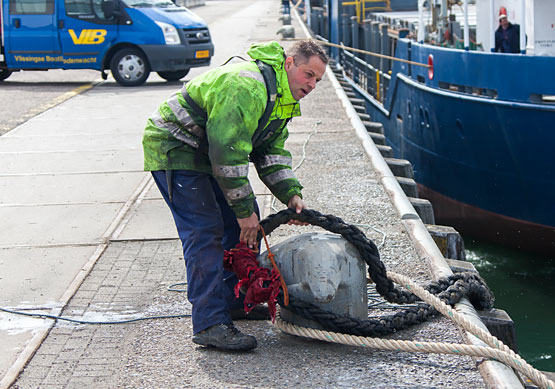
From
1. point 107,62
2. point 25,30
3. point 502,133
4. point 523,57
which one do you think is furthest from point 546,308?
point 25,30

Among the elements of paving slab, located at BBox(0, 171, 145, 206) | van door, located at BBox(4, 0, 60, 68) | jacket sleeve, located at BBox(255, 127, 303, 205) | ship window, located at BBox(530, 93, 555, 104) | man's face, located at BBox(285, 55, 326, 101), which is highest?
van door, located at BBox(4, 0, 60, 68)

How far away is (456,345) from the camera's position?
12.1 ft

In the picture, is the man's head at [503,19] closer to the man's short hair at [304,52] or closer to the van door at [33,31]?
the man's short hair at [304,52]

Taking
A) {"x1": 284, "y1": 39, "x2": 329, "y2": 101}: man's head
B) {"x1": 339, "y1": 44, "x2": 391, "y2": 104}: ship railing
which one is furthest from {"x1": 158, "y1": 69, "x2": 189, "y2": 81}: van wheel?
{"x1": 284, "y1": 39, "x2": 329, "y2": 101}: man's head

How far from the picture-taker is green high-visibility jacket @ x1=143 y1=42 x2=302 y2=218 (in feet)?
12.0

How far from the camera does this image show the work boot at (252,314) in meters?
4.41

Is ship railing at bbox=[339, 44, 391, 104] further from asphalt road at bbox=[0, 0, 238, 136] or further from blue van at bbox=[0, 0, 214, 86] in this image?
blue van at bbox=[0, 0, 214, 86]

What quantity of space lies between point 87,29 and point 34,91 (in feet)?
5.31

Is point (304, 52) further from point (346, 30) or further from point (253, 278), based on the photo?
point (346, 30)

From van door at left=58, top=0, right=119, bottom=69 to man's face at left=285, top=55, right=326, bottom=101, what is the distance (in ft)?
40.7

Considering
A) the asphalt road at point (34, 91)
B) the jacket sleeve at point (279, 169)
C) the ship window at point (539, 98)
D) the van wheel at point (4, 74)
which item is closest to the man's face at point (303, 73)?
the jacket sleeve at point (279, 169)

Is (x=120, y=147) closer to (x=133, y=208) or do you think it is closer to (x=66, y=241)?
(x=133, y=208)

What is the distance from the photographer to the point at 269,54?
3.87 metres

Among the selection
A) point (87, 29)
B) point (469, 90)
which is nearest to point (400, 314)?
point (469, 90)
